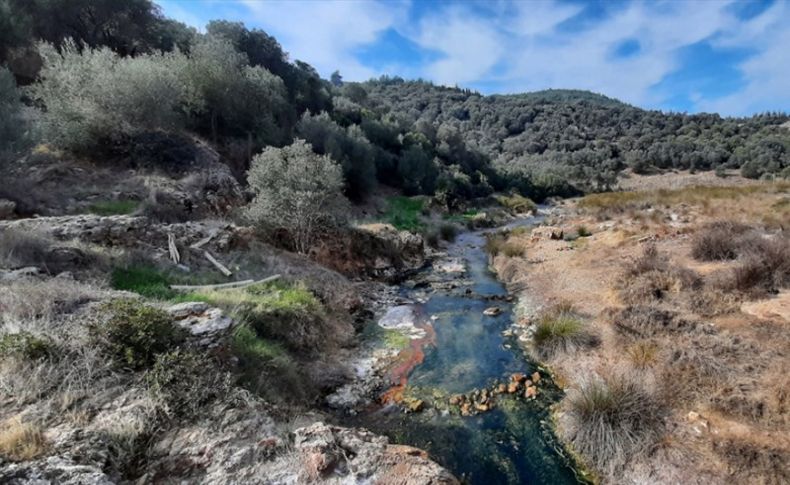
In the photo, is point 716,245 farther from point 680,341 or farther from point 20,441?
point 20,441

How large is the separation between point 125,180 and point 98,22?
65.9 ft

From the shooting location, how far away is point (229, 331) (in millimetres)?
7355

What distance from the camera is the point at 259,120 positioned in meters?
27.2

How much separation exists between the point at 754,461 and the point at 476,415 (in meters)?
4.13

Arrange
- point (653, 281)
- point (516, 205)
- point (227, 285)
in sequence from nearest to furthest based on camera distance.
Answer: point (227, 285), point (653, 281), point (516, 205)

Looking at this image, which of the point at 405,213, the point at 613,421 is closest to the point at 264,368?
the point at 613,421

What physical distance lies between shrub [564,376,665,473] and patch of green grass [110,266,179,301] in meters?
8.93

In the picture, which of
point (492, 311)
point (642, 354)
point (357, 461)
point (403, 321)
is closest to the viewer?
point (357, 461)

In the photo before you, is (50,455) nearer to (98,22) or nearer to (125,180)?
(125,180)

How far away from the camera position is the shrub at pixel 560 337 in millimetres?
9383

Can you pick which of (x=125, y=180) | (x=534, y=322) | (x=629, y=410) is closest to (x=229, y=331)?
(x=629, y=410)

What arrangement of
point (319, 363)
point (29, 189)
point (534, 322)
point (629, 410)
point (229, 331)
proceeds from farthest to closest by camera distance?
point (29, 189)
point (534, 322)
point (319, 363)
point (229, 331)
point (629, 410)

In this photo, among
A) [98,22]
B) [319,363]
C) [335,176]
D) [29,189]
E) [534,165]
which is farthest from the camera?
[534,165]

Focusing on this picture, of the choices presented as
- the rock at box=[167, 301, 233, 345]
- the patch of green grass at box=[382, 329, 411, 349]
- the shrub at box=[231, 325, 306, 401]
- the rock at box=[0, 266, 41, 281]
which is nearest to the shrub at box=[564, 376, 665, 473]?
the patch of green grass at box=[382, 329, 411, 349]
